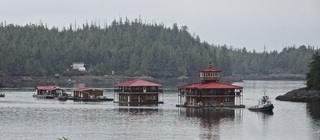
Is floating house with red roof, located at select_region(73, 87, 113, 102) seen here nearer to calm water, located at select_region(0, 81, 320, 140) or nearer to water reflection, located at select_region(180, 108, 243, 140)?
calm water, located at select_region(0, 81, 320, 140)

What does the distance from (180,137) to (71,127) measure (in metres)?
15.7

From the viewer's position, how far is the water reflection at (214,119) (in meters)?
87.4

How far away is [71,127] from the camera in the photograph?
305ft

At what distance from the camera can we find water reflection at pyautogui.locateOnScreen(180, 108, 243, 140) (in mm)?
87438

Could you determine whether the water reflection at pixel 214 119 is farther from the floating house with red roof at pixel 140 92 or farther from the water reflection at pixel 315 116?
the floating house with red roof at pixel 140 92

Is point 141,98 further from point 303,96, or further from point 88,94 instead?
point 303,96

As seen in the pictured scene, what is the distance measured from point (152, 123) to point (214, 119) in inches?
401

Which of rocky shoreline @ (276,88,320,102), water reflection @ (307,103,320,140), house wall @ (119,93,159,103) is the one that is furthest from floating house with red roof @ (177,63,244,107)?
rocky shoreline @ (276,88,320,102)

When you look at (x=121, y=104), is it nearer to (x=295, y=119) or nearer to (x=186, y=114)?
(x=186, y=114)

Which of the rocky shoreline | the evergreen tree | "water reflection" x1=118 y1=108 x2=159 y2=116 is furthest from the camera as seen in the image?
the evergreen tree

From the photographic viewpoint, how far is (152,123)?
9950 centimetres

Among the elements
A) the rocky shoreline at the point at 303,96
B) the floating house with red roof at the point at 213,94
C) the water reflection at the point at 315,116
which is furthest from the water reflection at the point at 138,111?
the rocky shoreline at the point at 303,96

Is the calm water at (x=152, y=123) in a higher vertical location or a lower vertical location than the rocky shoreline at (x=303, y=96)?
lower

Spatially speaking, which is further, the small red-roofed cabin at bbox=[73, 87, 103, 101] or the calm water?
the small red-roofed cabin at bbox=[73, 87, 103, 101]
